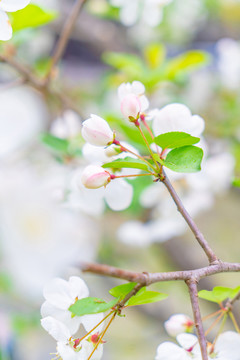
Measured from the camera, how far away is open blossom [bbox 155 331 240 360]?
1.24ft

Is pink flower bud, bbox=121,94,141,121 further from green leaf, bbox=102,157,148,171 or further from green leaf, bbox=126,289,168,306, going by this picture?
green leaf, bbox=126,289,168,306

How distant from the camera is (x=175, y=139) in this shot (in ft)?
1.30

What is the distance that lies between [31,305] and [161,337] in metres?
0.51

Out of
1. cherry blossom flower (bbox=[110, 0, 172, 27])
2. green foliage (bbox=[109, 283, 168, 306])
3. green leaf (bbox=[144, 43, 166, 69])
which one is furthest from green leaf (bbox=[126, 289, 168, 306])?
green leaf (bbox=[144, 43, 166, 69])

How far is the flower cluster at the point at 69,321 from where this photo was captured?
0.36 metres

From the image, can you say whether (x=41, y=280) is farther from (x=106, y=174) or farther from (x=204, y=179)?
(x=204, y=179)

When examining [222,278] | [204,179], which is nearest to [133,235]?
[204,179]

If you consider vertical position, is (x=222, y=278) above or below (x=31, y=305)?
above

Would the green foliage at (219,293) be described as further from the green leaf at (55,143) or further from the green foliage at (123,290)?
the green leaf at (55,143)

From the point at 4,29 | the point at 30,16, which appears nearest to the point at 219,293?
the point at 4,29

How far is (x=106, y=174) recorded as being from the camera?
1.29ft

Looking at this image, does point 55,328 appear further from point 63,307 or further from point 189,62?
point 189,62

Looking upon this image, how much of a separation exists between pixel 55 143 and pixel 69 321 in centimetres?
32

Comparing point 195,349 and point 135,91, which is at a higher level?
point 135,91
